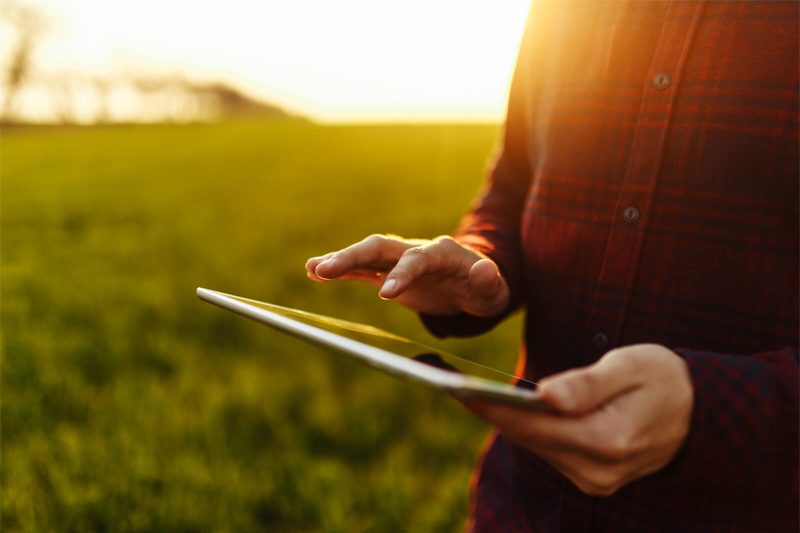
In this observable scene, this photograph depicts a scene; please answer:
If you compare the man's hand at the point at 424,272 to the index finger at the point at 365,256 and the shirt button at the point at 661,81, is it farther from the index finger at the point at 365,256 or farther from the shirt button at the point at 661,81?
the shirt button at the point at 661,81

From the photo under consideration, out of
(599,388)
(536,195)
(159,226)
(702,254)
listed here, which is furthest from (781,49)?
(159,226)

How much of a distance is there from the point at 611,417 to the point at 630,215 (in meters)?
0.52

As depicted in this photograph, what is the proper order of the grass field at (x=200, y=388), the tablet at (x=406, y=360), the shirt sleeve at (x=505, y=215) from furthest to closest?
the grass field at (x=200, y=388) → the shirt sleeve at (x=505, y=215) → the tablet at (x=406, y=360)

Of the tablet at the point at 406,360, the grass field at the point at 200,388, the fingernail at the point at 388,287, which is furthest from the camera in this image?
the grass field at the point at 200,388

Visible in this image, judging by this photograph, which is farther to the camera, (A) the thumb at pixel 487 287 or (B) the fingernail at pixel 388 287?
(A) the thumb at pixel 487 287

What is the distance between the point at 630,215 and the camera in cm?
95

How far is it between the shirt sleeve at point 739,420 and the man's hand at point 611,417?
3 centimetres

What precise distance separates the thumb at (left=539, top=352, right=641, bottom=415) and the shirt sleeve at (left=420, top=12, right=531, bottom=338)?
22.6 inches

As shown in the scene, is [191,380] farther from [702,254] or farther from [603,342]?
[702,254]

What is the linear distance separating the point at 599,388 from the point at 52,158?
12687 mm

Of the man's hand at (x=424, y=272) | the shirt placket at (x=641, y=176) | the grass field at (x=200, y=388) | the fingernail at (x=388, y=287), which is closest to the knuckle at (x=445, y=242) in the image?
the man's hand at (x=424, y=272)

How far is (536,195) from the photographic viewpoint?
3.81ft

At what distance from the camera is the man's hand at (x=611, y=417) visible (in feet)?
1.82

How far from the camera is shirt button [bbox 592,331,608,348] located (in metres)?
0.99
